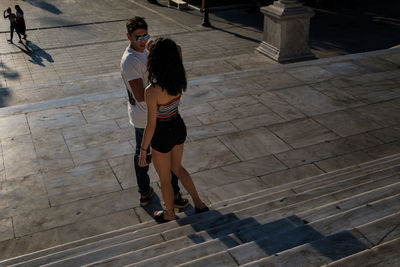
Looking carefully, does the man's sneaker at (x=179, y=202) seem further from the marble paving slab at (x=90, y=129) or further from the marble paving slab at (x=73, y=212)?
the marble paving slab at (x=90, y=129)

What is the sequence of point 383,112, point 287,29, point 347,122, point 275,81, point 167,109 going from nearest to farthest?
point 167,109 → point 347,122 → point 383,112 → point 275,81 → point 287,29

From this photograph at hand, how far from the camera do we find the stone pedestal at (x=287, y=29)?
1086cm

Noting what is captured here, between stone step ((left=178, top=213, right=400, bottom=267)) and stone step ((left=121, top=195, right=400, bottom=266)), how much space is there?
182mm

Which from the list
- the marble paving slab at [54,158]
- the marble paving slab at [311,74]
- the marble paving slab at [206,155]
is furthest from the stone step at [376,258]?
the marble paving slab at [311,74]

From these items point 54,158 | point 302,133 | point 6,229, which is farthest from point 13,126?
point 302,133

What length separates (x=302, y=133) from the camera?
6.90 meters

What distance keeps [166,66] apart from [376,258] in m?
2.21

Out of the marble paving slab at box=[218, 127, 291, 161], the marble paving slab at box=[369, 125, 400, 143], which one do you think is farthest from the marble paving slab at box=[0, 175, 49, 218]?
the marble paving slab at box=[369, 125, 400, 143]

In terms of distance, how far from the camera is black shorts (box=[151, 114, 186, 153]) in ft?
13.4

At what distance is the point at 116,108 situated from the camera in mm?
7863

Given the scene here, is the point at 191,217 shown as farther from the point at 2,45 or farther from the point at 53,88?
the point at 2,45

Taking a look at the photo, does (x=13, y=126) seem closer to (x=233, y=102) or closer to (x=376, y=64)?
(x=233, y=102)

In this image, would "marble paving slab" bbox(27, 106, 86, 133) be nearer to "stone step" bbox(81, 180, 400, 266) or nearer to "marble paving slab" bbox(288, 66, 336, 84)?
"stone step" bbox(81, 180, 400, 266)

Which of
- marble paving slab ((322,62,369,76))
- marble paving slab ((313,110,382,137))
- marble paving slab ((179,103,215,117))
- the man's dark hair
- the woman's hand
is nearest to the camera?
the woman's hand
